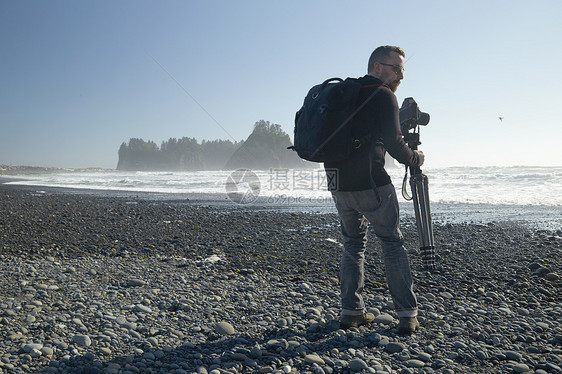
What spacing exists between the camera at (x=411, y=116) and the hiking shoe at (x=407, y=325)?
1855 mm

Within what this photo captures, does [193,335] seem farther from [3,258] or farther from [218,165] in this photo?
[218,165]

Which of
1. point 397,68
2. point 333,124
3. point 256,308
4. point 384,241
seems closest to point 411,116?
point 397,68

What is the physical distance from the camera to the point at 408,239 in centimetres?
845

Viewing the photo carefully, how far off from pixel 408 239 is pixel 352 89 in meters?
6.09

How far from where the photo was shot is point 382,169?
340 centimetres

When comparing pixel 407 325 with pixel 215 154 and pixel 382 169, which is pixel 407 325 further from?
pixel 215 154

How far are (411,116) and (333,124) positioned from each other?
0.99 meters

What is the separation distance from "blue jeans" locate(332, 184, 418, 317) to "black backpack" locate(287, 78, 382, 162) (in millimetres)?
473

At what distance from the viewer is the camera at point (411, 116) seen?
12.0ft

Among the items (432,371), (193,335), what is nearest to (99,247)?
(193,335)

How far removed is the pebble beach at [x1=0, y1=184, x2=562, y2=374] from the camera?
2.98 meters

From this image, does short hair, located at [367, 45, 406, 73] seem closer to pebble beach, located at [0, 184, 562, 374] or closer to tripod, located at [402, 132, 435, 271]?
tripod, located at [402, 132, 435, 271]
